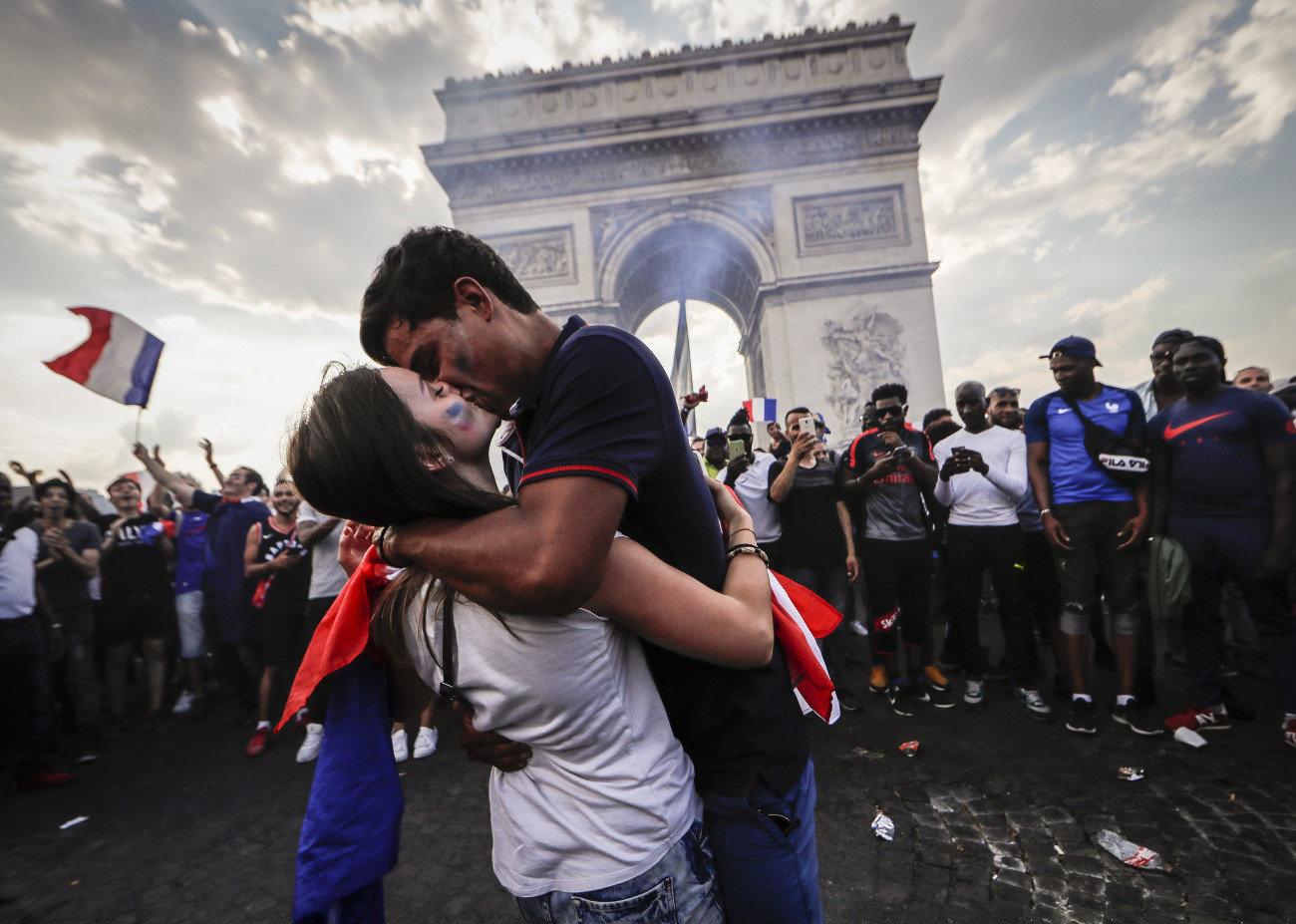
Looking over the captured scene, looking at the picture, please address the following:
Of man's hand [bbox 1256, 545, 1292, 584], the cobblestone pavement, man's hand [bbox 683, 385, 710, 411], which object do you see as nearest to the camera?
the cobblestone pavement

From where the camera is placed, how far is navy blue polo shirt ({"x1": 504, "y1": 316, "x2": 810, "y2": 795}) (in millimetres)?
899

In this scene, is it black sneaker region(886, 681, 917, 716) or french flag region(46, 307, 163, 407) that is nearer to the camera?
black sneaker region(886, 681, 917, 716)

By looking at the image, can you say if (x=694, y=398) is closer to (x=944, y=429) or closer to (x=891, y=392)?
(x=891, y=392)

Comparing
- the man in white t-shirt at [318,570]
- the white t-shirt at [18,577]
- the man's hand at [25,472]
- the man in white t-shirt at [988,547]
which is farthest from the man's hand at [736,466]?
the man's hand at [25,472]

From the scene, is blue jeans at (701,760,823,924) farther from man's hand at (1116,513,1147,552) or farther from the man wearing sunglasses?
the man wearing sunglasses

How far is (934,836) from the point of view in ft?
9.11

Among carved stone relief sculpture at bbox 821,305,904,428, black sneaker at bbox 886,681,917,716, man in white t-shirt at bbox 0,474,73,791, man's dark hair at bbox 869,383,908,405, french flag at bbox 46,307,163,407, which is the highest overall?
carved stone relief sculpture at bbox 821,305,904,428

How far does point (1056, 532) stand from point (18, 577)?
6.90 meters

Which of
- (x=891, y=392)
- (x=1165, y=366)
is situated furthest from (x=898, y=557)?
(x=1165, y=366)

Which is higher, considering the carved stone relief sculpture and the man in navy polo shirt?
the carved stone relief sculpture

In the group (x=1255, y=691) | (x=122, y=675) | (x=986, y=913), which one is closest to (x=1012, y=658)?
(x=1255, y=691)

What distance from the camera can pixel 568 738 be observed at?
0.96 m

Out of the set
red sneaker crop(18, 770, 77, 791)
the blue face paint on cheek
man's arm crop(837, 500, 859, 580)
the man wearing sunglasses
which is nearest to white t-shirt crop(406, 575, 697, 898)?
the blue face paint on cheek

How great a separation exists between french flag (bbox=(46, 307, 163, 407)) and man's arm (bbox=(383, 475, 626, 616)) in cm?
523
